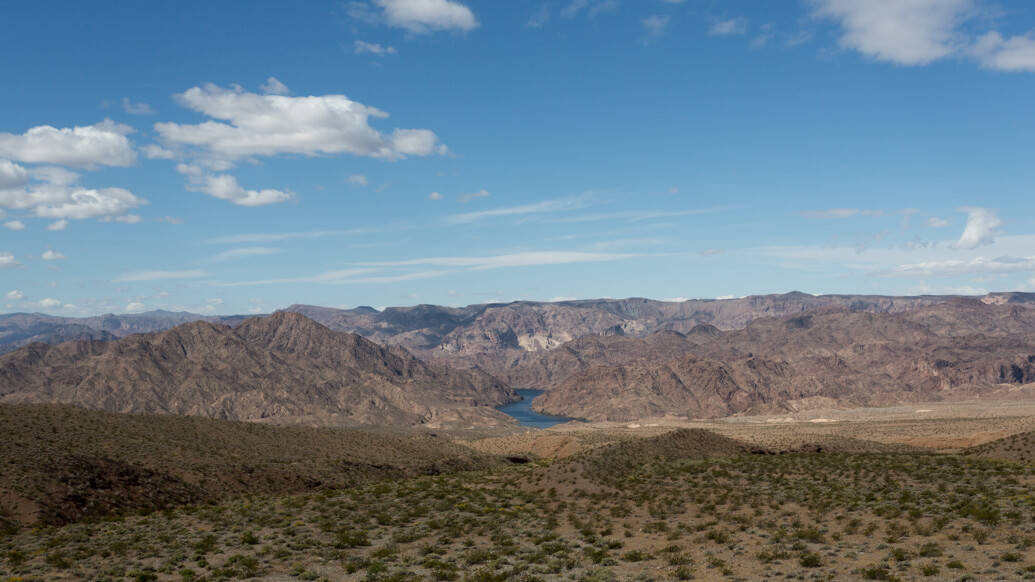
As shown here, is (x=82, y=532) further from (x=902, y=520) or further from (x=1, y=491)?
(x=902, y=520)

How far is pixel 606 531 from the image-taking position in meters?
32.0

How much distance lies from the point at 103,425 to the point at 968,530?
223 ft

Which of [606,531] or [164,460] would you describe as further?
[164,460]

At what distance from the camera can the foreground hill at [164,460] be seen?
42406 millimetres

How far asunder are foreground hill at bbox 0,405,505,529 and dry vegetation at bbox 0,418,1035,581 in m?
4.88

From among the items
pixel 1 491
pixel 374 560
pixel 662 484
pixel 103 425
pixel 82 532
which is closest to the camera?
pixel 374 560

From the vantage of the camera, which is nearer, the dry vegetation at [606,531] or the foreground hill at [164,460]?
the dry vegetation at [606,531]

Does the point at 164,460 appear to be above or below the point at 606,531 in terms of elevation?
below

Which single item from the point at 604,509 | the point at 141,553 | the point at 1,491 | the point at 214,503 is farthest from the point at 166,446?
the point at 604,509

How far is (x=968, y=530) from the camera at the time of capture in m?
27.2

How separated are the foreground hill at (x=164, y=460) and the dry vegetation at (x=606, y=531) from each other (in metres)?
4.88

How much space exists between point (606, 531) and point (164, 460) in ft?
130

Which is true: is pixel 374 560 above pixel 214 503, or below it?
above

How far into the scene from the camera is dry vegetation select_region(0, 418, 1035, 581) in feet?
80.0
